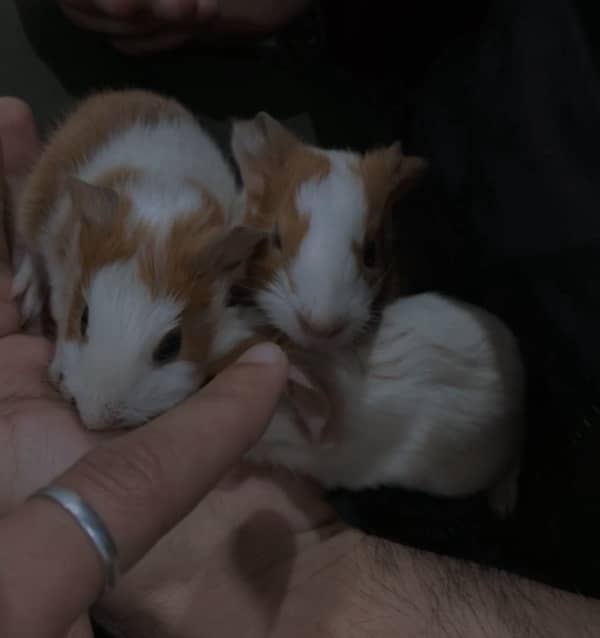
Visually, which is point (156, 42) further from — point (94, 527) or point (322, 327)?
point (94, 527)

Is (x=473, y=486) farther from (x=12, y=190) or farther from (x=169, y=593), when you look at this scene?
(x=12, y=190)

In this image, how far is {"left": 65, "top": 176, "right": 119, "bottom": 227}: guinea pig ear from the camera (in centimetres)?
103

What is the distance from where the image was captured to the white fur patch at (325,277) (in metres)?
1.03

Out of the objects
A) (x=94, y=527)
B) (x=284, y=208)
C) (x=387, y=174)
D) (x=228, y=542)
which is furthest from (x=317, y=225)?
(x=94, y=527)

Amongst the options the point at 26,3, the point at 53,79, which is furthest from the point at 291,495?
the point at 26,3

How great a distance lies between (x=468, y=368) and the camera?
110cm

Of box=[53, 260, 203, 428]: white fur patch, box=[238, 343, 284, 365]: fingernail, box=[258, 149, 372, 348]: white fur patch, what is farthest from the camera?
box=[258, 149, 372, 348]: white fur patch

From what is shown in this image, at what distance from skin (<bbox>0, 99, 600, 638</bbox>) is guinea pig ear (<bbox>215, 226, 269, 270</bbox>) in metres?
0.23

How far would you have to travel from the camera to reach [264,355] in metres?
0.82

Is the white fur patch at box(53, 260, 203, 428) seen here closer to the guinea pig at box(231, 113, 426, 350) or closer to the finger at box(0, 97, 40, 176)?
the guinea pig at box(231, 113, 426, 350)

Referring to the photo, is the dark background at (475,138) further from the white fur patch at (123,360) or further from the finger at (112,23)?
the white fur patch at (123,360)

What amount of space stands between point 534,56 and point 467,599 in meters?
0.68

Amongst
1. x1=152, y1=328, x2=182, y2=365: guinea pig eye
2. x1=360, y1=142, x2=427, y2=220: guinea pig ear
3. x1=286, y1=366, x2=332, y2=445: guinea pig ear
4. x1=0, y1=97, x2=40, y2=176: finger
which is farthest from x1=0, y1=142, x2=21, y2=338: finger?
x1=360, y1=142, x2=427, y2=220: guinea pig ear

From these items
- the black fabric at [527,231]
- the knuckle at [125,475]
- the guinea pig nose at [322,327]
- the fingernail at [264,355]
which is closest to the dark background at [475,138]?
the black fabric at [527,231]
